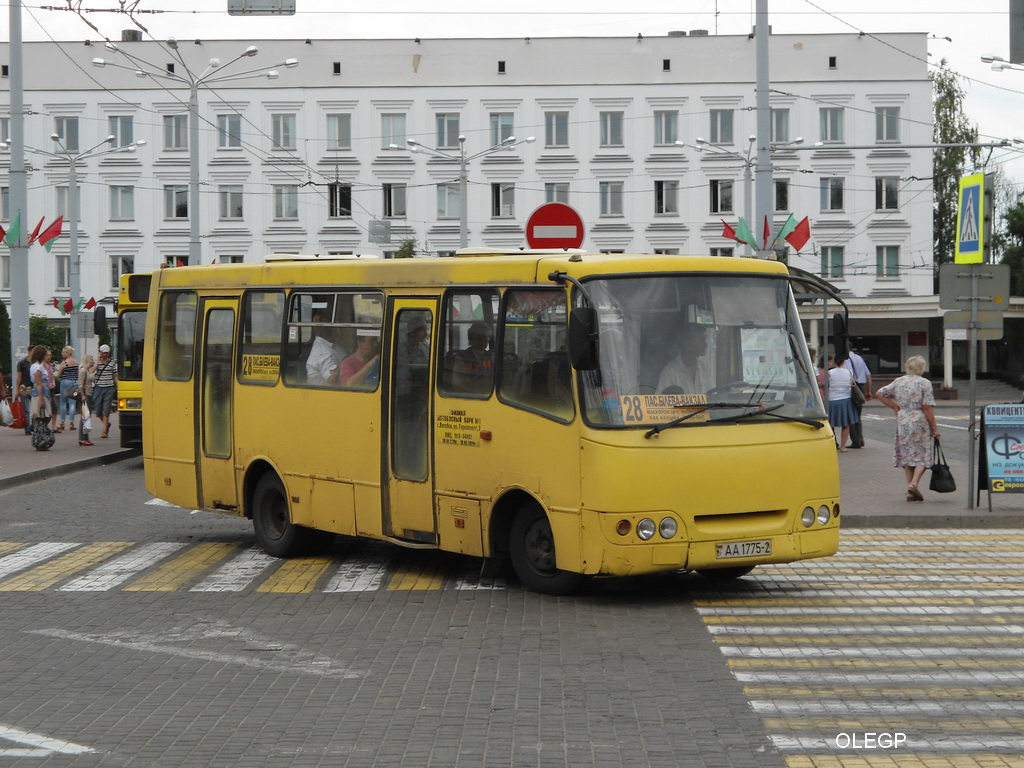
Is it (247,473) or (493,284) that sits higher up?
(493,284)

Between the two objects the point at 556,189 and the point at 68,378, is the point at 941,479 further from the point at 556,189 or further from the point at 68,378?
the point at 556,189

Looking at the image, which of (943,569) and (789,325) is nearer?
(789,325)

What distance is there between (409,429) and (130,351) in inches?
565

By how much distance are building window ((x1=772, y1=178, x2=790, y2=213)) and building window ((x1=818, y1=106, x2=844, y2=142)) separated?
266 centimetres

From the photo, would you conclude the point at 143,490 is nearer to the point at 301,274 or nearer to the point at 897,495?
the point at 301,274

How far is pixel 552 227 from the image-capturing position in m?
15.3

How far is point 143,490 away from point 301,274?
8119mm

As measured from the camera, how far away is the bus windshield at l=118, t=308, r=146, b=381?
24.3 meters

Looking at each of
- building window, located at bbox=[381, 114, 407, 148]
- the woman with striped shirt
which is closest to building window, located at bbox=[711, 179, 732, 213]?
building window, located at bbox=[381, 114, 407, 148]

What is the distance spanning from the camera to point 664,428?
32.0 ft

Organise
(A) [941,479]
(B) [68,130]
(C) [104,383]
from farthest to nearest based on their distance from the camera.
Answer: (B) [68,130] → (C) [104,383] → (A) [941,479]

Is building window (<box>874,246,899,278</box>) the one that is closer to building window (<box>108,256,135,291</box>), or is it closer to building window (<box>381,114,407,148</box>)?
building window (<box>381,114,407,148</box>)

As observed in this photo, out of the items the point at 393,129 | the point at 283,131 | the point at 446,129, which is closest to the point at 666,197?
the point at 446,129

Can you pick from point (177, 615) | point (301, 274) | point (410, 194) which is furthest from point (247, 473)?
point (410, 194)
